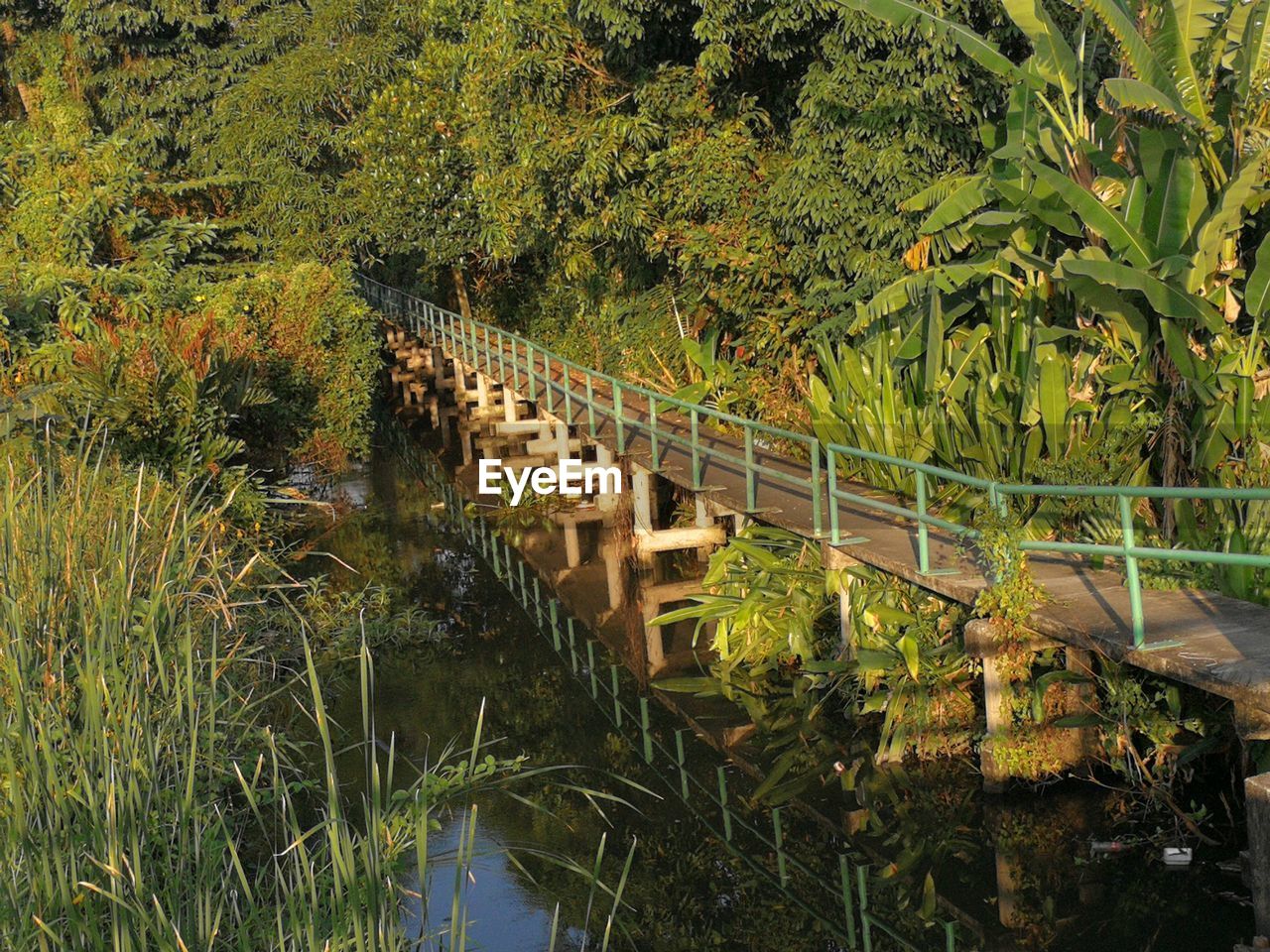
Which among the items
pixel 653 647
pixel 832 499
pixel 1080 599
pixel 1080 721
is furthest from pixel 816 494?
pixel 653 647

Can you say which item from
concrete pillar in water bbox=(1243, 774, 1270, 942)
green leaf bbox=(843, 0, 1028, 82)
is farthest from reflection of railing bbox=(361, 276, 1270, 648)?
green leaf bbox=(843, 0, 1028, 82)

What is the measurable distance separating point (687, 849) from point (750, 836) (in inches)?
16.7

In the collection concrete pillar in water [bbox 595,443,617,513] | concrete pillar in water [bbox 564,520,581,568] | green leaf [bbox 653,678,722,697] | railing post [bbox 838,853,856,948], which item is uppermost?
concrete pillar in water [bbox 595,443,617,513]

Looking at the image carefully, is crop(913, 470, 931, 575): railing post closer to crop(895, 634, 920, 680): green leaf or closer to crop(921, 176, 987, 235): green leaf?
crop(895, 634, 920, 680): green leaf

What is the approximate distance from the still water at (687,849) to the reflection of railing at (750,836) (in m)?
0.05

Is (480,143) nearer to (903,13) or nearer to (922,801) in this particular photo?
(903,13)

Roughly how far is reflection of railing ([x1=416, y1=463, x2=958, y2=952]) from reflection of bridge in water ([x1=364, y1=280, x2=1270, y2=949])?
341 mm

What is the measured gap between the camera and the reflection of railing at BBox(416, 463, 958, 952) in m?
7.53

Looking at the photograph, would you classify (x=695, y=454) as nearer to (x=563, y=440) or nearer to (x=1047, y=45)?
(x=1047, y=45)

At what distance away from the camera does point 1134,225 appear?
1012 centimetres

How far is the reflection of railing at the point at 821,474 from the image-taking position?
23.1 ft

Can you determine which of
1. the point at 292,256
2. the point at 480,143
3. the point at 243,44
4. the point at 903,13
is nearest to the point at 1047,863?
the point at 903,13

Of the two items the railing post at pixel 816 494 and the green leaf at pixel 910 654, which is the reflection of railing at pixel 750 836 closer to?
the green leaf at pixel 910 654

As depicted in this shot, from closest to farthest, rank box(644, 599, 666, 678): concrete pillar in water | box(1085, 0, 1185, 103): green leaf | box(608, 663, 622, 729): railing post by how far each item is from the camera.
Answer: box(1085, 0, 1185, 103): green leaf → box(608, 663, 622, 729): railing post → box(644, 599, 666, 678): concrete pillar in water
